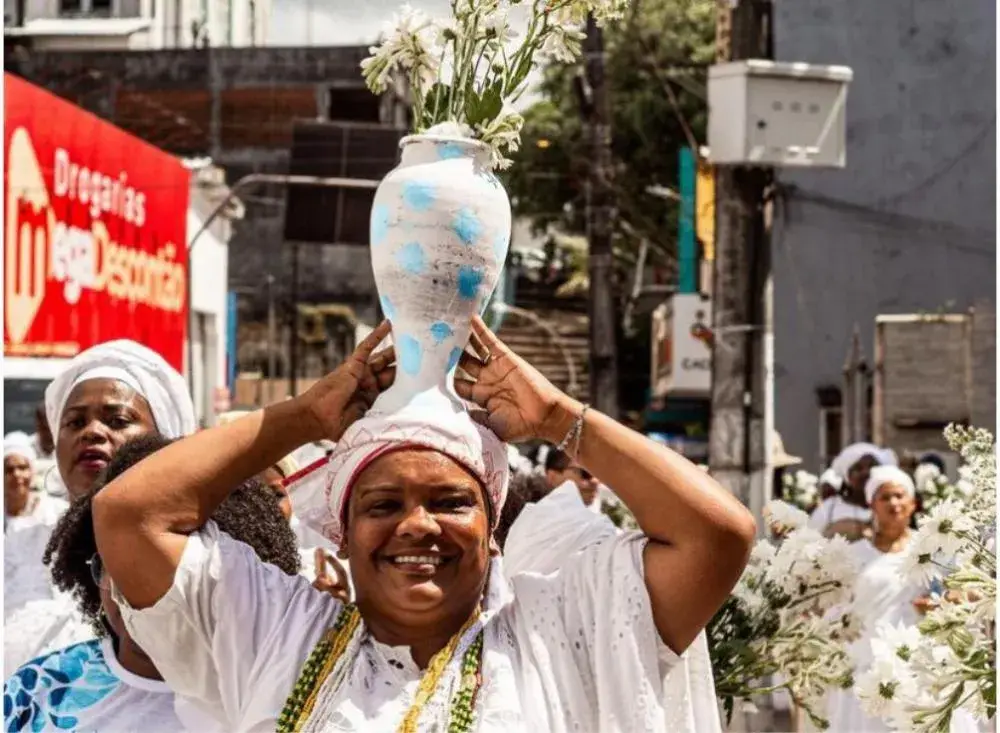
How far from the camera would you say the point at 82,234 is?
20.4 meters

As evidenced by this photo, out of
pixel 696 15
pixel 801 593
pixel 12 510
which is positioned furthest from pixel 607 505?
pixel 696 15

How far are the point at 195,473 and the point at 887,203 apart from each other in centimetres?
2191

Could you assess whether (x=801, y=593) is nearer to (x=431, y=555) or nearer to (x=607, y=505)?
(x=431, y=555)

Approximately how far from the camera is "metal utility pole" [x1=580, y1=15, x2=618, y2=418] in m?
19.9

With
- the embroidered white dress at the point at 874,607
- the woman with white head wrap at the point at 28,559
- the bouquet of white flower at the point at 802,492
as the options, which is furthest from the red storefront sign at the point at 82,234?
the woman with white head wrap at the point at 28,559

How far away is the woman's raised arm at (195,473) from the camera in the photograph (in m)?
3.50

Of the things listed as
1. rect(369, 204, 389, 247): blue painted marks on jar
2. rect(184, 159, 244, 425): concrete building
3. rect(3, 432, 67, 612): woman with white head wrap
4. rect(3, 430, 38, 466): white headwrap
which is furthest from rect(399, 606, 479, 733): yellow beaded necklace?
rect(184, 159, 244, 425): concrete building

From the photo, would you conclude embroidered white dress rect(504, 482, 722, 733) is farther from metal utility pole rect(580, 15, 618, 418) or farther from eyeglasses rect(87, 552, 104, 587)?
metal utility pole rect(580, 15, 618, 418)

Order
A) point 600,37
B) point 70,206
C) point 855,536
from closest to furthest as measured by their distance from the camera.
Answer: point 855,536 < point 600,37 < point 70,206

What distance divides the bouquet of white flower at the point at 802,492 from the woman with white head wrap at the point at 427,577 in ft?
40.8

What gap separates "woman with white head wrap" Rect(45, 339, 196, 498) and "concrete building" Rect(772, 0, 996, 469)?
1925 centimetres

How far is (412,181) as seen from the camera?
350 centimetres

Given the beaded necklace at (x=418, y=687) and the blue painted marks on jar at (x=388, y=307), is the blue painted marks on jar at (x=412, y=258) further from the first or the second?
the beaded necklace at (x=418, y=687)

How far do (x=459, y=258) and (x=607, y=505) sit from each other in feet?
28.6
